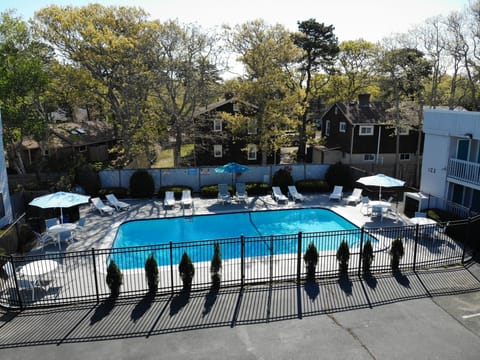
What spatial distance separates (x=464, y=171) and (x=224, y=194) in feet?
41.0

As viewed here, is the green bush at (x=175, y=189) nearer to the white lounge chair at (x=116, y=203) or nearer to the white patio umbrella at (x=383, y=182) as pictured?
the white lounge chair at (x=116, y=203)

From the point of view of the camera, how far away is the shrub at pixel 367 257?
41.5 feet

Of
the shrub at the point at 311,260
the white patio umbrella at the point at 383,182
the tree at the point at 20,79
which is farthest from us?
the tree at the point at 20,79

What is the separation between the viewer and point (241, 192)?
74.8 feet

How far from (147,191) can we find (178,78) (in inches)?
327

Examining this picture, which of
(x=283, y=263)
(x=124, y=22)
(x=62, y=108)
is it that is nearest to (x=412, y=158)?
(x=283, y=263)

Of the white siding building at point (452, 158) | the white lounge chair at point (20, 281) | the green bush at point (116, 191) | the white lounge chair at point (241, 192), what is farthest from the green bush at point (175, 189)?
the white siding building at point (452, 158)

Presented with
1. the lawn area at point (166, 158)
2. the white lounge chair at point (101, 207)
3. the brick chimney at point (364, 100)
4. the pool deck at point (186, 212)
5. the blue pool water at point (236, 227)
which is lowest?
the blue pool water at point (236, 227)

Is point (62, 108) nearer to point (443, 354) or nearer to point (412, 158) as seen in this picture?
point (412, 158)

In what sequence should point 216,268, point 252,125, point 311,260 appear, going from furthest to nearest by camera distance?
1. point 252,125
2. point 311,260
3. point 216,268

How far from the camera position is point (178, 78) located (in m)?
25.9

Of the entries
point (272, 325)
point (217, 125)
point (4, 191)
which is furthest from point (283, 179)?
point (4, 191)

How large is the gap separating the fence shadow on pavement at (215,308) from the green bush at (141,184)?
12348 millimetres

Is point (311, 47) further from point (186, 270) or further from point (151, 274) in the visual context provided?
point (151, 274)
